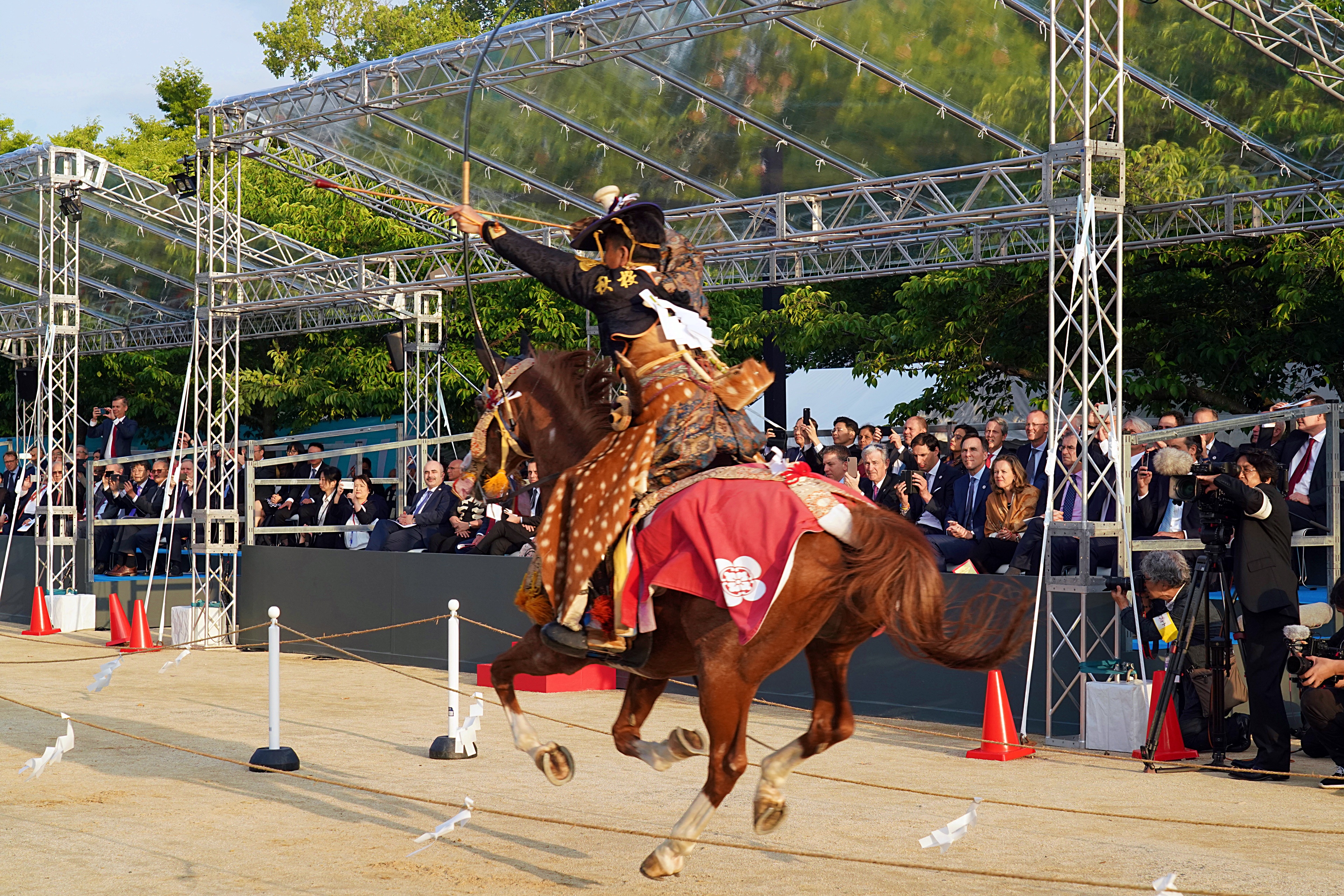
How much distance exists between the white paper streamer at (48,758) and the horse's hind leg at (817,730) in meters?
4.05

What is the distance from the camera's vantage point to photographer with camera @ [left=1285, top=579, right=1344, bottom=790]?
23.0 ft

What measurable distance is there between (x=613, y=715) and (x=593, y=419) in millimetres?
4698

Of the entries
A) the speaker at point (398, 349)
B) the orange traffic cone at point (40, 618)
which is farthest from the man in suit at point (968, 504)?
the orange traffic cone at point (40, 618)

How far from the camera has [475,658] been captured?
40.9 ft

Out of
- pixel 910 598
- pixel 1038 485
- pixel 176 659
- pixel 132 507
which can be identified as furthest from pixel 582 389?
pixel 132 507

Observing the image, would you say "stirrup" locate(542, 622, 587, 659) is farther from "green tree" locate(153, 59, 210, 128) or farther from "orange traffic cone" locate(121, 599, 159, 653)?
"green tree" locate(153, 59, 210, 128)

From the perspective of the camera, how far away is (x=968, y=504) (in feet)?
34.7

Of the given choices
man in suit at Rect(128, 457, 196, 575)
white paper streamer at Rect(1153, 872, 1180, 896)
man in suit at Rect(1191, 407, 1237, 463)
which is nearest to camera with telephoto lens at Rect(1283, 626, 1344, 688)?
man in suit at Rect(1191, 407, 1237, 463)

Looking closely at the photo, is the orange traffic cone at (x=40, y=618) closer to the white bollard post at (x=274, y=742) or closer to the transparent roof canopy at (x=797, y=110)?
the transparent roof canopy at (x=797, y=110)

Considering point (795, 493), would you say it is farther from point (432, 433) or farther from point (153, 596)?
point (432, 433)

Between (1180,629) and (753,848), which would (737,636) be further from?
(1180,629)

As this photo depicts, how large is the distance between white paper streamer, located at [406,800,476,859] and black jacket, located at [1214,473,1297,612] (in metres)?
4.32

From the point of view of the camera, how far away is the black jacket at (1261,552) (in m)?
7.59

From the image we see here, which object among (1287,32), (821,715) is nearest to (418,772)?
(821,715)
